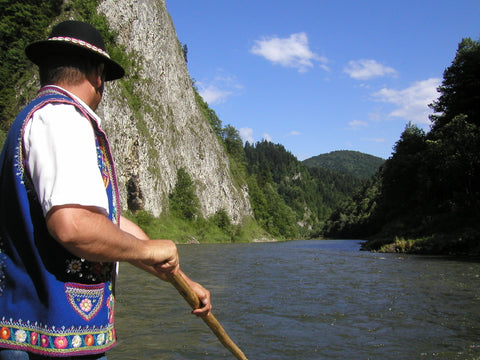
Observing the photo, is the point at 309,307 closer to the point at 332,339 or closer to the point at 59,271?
the point at 332,339

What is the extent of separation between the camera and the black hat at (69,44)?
2.02 m

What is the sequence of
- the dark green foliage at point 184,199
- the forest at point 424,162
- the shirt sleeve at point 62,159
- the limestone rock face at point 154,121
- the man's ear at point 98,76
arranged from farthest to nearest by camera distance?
the dark green foliage at point 184,199, the limestone rock face at point 154,121, the forest at point 424,162, the man's ear at point 98,76, the shirt sleeve at point 62,159

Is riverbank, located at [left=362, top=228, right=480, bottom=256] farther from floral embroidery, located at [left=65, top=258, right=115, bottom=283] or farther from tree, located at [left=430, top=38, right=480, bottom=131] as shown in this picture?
floral embroidery, located at [left=65, top=258, right=115, bottom=283]

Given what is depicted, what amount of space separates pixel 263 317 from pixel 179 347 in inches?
95.1

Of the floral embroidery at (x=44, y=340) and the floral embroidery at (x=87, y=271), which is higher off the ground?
the floral embroidery at (x=87, y=271)

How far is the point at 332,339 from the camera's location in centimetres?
660

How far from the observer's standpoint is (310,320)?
7836 mm

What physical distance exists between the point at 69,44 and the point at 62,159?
657 mm

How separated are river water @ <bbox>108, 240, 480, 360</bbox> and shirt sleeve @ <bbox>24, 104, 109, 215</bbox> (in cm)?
447

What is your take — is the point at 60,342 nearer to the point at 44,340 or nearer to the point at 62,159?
the point at 44,340

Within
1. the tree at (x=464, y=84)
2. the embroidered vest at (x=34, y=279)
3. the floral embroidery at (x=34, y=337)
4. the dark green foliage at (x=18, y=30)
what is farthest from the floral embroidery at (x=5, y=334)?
the dark green foliage at (x=18, y=30)

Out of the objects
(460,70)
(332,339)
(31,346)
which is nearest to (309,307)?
(332,339)

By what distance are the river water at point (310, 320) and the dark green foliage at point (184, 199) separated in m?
43.0

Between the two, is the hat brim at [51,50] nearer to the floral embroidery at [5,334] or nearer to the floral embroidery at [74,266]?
the floral embroidery at [74,266]
